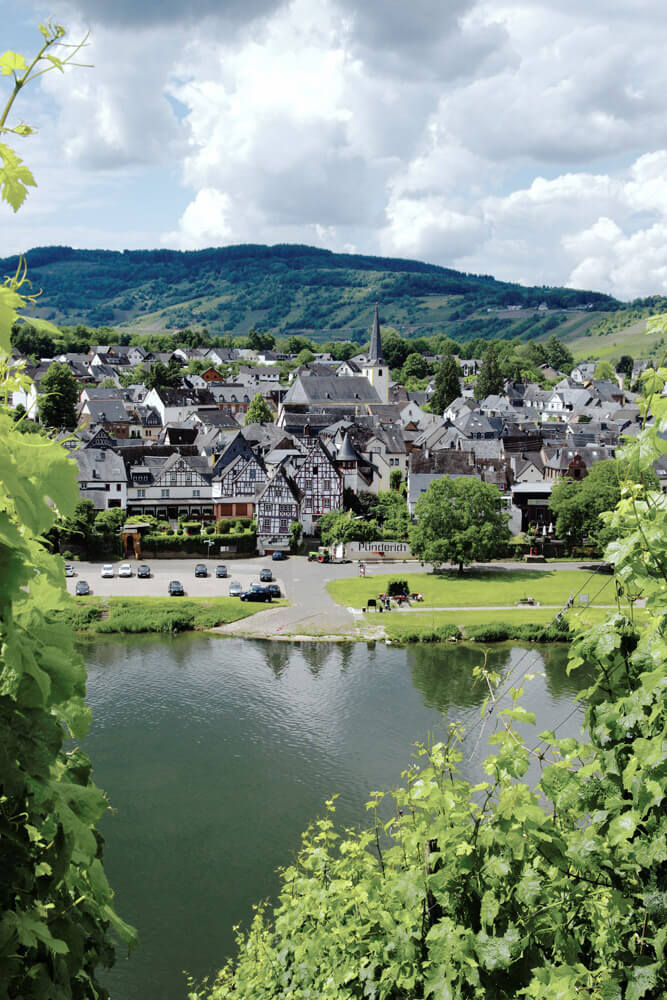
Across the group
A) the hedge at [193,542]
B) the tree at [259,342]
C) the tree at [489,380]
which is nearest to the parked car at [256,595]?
the hedge at [193,542]

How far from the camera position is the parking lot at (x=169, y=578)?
42.6 meters

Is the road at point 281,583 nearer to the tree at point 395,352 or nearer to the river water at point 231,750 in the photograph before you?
the river water at point 231,750

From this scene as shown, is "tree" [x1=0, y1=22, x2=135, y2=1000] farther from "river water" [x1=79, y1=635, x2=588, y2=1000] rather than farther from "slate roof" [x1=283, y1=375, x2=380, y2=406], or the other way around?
"slate roof" [x1=283, y1=375, x2=380, y2=406]

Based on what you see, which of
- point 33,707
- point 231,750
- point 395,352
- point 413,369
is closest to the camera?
point 33,707

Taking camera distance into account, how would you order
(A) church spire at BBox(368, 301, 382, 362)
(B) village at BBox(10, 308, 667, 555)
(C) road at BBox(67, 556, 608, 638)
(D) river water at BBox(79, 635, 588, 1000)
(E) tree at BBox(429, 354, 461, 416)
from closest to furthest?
(D) river water at BBox(79, 635, 588, 1000)
(C) road at BBox(67, 556, 608, 638)
(B) village at BBox(10, 308, 667, 555)
(E) tree at BBox(429, 354, 461, 416)
(A) church spire at BBox(368, 301, 382, 362)

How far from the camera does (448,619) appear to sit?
3788 centimetres

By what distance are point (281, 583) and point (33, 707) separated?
43.4m

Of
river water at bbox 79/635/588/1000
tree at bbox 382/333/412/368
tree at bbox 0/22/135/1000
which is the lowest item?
river water at bbox 79/635/588/1000

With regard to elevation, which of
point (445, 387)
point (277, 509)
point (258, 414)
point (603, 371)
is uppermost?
point (603, 371)

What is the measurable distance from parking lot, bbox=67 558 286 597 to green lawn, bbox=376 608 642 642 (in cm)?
811

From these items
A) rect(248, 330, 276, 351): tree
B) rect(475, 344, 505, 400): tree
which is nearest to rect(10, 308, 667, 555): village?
rect(475, 344, 505, 400): tree

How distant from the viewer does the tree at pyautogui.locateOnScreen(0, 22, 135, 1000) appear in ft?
7.45

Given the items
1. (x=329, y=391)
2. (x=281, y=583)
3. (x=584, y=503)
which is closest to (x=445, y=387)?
(x=329, y=391)

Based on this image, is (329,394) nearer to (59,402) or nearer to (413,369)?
(59,402)
